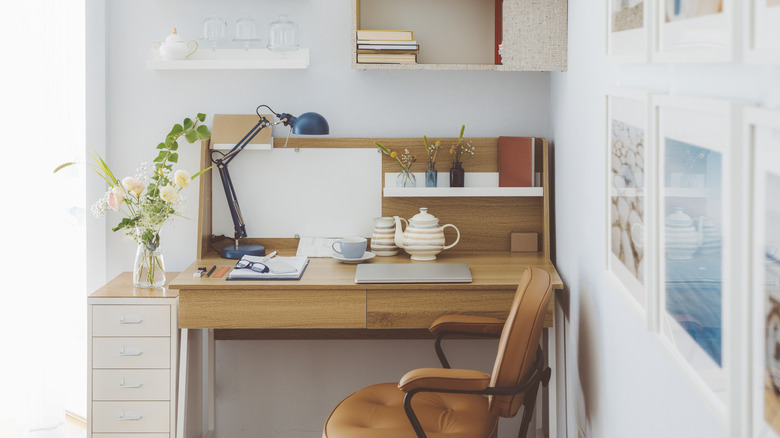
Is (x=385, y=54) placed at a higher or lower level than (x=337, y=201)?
higher

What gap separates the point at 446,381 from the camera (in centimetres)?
197

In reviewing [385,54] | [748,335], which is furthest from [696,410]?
[385,54]

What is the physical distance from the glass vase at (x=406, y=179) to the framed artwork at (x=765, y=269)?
2.05 meters

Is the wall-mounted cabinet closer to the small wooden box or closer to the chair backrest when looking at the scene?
the small wooden box

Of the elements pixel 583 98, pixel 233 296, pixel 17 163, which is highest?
pixel 583 98

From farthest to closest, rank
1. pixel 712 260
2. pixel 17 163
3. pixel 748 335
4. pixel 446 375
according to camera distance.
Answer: pixel 17 163, pixel 446 375, pixel 712 260, pixel 748 335

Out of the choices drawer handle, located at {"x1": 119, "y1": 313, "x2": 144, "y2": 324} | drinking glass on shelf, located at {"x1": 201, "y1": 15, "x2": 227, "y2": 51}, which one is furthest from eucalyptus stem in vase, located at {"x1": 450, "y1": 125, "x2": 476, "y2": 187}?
A: drawer handle, located at {"x1": 119, "y1": 313, "x2": 144, "y2": 324}

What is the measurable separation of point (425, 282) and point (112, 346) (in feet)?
3.61

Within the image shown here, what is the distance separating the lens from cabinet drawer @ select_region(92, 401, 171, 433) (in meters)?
2.57

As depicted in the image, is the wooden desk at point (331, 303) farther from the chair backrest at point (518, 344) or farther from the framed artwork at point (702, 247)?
the framed artwork at point (702, 247)

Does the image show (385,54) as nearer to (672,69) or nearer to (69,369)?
(672,69)

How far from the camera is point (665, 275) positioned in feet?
4.17

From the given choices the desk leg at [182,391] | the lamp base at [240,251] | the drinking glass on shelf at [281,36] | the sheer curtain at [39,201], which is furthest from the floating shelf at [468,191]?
the sheer curtain at [39,201]

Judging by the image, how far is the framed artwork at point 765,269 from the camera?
0.82 meters
